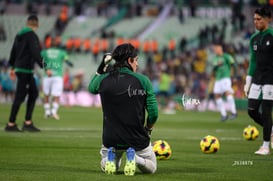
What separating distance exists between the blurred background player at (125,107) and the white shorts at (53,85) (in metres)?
17.6

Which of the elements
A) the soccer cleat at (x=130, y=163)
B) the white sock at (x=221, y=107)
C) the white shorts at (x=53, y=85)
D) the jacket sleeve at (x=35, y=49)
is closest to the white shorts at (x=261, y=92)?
the soccer cleat at (x=130, y=163)

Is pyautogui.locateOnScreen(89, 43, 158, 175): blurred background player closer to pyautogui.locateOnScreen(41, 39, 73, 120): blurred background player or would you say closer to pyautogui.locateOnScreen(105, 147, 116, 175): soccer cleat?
pyautogui.locateOnScreen(105, 147, 116, 175): soccer cleat

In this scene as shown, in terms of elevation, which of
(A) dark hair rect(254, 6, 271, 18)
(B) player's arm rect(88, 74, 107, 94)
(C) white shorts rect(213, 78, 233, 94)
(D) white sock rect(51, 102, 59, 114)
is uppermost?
(A) dark hair rect(254, 6, 271, 18)

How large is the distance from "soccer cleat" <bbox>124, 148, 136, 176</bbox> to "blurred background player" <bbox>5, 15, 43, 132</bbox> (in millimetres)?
8774

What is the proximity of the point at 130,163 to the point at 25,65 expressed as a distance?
363 inches

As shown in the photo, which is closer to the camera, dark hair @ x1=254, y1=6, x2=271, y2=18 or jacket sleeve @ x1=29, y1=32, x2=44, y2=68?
dark hair @ x1=254, y1=6, x2=271, y2=18

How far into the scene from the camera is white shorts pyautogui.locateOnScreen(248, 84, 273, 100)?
46.8ft

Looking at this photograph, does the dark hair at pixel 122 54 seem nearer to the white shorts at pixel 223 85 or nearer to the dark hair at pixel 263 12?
the dark hair at pixel 263 12

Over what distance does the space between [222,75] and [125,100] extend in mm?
18913

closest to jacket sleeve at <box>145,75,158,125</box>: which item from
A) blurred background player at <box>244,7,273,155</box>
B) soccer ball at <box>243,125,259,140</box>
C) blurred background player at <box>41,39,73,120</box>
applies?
blurred background player at <box>244,7,273,155</box>

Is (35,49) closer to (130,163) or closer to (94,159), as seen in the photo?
(94,159)

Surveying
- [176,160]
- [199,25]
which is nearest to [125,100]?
[176,160]

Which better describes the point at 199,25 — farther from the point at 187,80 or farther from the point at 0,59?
the point at 0,59

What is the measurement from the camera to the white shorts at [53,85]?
28.4 metres
